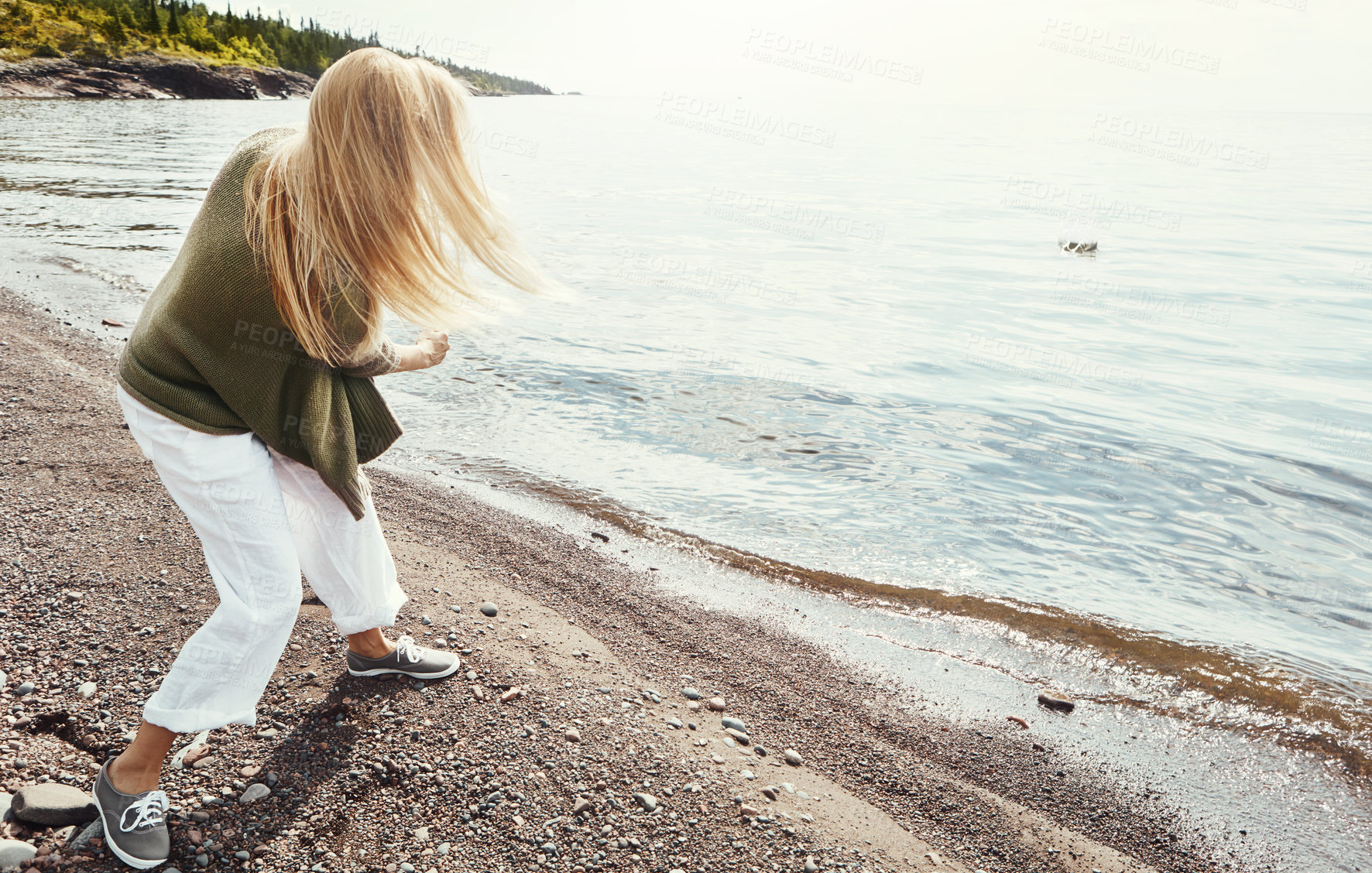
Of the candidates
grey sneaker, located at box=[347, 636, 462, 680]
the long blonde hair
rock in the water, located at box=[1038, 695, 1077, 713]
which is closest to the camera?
the long blonde hair

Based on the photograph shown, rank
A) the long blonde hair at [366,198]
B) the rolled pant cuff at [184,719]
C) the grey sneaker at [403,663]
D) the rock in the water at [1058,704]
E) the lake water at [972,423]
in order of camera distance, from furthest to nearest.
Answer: the lake water at [972,423], the rock in the water at [1058,704], the grey sneaker at [403,663], the rolled pant cuff at [184,719], the long blonde hair at [366,198]

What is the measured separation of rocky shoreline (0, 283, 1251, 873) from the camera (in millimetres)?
2891

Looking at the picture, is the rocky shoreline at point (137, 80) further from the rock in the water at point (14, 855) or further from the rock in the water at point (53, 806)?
the rock in the water at point (14, 855)

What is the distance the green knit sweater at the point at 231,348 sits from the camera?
2400 mm

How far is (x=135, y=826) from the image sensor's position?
2.63 m

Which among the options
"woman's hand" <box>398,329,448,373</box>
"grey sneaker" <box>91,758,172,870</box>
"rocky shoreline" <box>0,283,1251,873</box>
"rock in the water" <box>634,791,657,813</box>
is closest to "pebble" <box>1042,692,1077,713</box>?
"rocky shoreline" <box>0,283,1251,873</box>

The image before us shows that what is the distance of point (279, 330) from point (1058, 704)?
419 centimetres

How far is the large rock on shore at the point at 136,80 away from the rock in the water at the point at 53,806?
290 ft

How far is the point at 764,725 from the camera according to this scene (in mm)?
3881

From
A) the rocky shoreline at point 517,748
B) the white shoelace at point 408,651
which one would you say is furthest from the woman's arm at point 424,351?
the rocky shoreline at point 517,748

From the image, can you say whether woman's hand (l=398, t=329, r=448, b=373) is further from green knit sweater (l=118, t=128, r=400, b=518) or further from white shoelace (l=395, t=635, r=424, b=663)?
white shoelace (l=395, t=635, r=424, b=663)

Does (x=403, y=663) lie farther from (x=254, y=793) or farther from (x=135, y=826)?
(x=135, y=826)

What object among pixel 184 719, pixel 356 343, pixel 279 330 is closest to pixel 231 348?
pixel 279 330

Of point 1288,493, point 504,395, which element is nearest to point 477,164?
point 504,395
